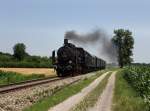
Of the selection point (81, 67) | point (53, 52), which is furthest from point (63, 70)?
point (81, 67)

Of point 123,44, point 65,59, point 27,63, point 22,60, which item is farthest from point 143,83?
point 123,44

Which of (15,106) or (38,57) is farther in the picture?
(38,57)

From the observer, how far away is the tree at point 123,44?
180 meters

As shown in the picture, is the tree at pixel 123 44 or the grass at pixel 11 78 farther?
the tree at pixel 123 44

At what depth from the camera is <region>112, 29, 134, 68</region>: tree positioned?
17957 centimetres

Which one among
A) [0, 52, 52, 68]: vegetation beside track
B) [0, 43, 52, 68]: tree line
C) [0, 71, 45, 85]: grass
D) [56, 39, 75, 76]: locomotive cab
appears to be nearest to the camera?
[0, 71, 45, 85]: grass

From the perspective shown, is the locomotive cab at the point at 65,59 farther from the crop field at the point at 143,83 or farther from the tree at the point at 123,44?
the tree at the point at 123,44

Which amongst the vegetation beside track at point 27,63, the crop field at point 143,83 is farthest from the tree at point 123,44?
the crop field at point 143,83

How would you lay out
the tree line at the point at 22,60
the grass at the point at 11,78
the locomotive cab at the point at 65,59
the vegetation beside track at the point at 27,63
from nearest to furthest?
1. the grass at the point at 11,78
2. the locomotive cab at the point at 65,59
3. the vegetation beside track at the point at 27,63
4. the tree line at the point at 22,60

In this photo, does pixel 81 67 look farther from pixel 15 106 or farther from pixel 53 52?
pixel 15 106

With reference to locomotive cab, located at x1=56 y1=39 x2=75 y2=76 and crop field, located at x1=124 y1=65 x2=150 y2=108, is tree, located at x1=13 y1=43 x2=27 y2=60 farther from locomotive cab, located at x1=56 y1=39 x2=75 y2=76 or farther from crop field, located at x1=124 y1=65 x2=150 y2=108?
crop field, located at x1=124 y1=65 x2=150 y2=108

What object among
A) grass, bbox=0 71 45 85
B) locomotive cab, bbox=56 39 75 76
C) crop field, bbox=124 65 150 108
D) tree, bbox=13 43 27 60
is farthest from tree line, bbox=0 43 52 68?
crop field, bbox=124 65 150 108

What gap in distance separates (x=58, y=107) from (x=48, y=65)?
4213 inches

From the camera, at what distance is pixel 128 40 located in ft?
618
